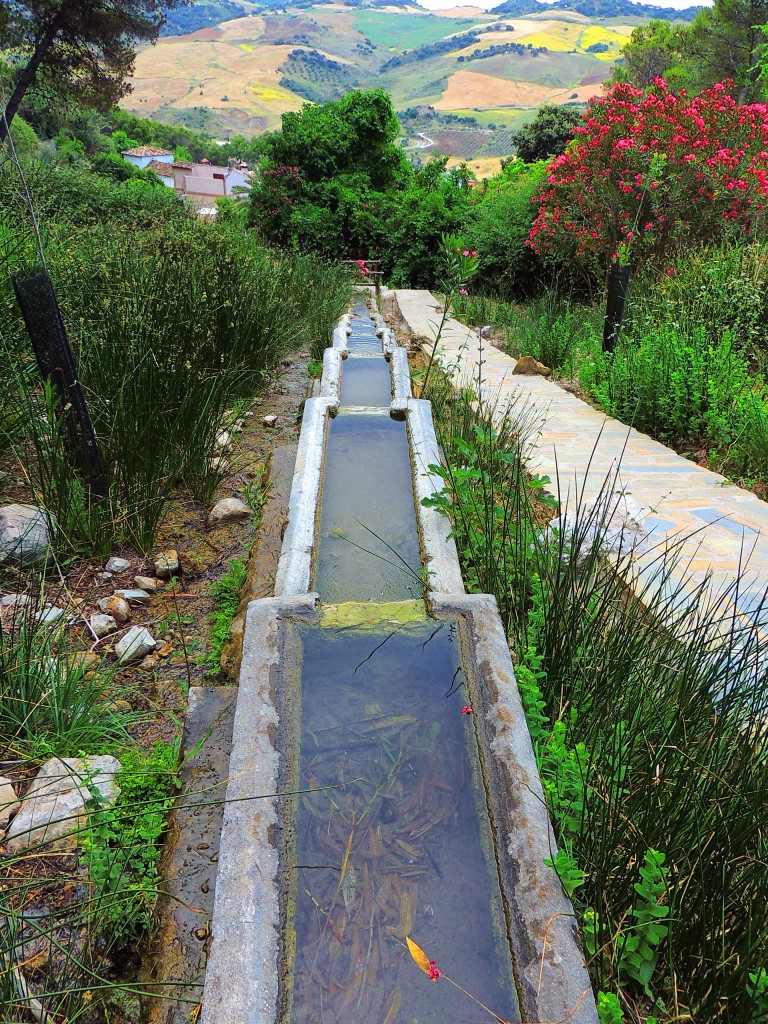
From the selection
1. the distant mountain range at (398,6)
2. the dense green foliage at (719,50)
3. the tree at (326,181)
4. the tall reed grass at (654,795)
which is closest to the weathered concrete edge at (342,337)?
the tall reed grass at (654,795)

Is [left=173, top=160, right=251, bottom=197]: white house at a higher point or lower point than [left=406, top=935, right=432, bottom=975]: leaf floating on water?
higher

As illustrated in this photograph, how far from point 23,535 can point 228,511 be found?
1.02 metres

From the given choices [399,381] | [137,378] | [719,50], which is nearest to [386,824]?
[137,378]

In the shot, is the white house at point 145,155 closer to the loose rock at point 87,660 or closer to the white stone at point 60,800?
the loose rock at point 87,660

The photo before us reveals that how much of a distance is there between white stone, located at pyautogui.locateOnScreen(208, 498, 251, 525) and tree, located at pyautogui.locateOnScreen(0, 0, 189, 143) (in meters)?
14.2

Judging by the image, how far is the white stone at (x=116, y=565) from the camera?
2623 millimetres

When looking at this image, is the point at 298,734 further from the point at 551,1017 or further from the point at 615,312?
the point at 615,312

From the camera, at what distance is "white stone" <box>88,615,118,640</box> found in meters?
2.29

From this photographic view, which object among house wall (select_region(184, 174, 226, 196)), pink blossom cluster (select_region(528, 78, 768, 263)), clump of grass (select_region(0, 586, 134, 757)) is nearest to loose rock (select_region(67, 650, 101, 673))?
clump of grass (select_region(0, 586, 134, 757))

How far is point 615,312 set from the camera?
5.40 meters

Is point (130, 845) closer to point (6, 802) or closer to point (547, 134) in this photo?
point (6, 802)

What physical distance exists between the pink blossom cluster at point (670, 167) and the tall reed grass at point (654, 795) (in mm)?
6319

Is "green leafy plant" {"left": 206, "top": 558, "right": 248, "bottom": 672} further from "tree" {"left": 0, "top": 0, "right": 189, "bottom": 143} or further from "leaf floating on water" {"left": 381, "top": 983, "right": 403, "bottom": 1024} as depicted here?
"tree" {"left": 0, "top": 0, "right": 189, "bottom": 143}

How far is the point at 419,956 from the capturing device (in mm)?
1307
